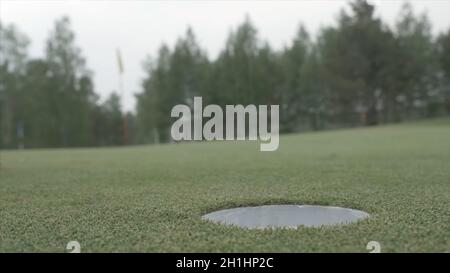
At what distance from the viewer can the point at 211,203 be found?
4.66m

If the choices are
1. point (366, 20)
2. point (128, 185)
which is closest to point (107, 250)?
point (128, 185)

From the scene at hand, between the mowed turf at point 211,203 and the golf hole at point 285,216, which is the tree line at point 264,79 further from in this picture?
A: the golf hole at point 285,216

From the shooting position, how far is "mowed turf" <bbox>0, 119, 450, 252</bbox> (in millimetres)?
3176

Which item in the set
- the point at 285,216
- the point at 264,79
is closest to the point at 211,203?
the point at 285,216

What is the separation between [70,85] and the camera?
128 feet

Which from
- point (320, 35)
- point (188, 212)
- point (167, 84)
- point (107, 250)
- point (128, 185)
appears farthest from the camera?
point (320, 35)

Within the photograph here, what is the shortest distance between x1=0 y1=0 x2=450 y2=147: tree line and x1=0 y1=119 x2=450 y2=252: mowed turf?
29.3 m

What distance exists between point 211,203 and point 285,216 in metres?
0.84

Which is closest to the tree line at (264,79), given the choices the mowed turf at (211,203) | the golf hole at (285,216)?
the mowed turf at (211,203)

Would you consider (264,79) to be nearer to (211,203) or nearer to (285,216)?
(211,203)

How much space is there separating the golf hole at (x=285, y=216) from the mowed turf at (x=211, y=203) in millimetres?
185

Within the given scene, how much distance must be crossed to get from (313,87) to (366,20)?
7.07m

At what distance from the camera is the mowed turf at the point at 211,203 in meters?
3.18
